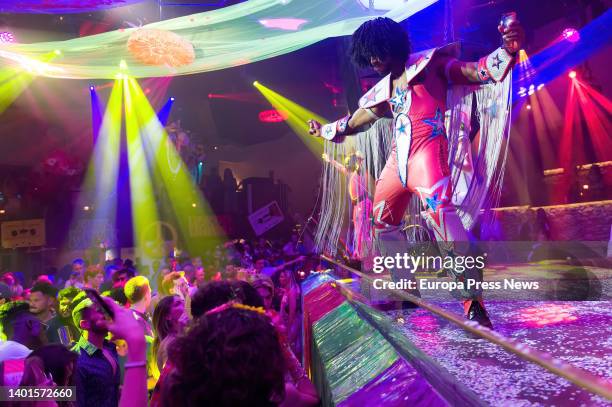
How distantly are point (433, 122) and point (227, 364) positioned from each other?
1978 mm

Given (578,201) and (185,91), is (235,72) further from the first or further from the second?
(578,201)

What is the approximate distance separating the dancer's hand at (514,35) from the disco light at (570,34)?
7.31 m

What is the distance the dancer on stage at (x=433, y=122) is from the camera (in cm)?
238

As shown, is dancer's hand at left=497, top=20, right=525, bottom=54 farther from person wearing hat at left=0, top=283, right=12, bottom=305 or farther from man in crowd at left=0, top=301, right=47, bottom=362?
person wearing hat at left=0, top=283, right=12, bottom=305

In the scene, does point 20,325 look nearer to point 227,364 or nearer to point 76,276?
point 227,364

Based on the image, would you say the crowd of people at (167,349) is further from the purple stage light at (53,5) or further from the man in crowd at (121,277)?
the purple stage light at (53,5)

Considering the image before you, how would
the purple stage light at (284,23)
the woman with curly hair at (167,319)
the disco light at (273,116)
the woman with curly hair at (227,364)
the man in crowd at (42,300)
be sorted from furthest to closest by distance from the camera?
the disco light at (273,116) → the purple stage light at (284,23) → the man in crowd at (42,300) → the woman with curly hair at (167,319) → the woman with curly hair at (227,364)

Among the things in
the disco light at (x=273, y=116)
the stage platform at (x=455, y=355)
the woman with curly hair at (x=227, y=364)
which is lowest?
the stage platform at (x=455, y=355)

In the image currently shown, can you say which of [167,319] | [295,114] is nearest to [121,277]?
[167,319]

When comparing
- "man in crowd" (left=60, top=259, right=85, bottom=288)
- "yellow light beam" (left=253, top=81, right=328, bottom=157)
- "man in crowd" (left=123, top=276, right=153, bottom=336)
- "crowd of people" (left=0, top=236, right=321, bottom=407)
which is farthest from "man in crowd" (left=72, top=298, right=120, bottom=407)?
"yellow light beam" (left=253, top=81, right=328, bottom=157)

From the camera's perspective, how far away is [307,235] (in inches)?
521

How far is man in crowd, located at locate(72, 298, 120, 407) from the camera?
2.29 meters

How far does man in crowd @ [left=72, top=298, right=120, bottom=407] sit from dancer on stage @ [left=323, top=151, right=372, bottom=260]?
2045mm

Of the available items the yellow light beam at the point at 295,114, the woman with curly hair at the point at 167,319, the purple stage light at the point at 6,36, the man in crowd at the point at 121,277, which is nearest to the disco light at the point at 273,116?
the yellow light beam at the point at 295,114
